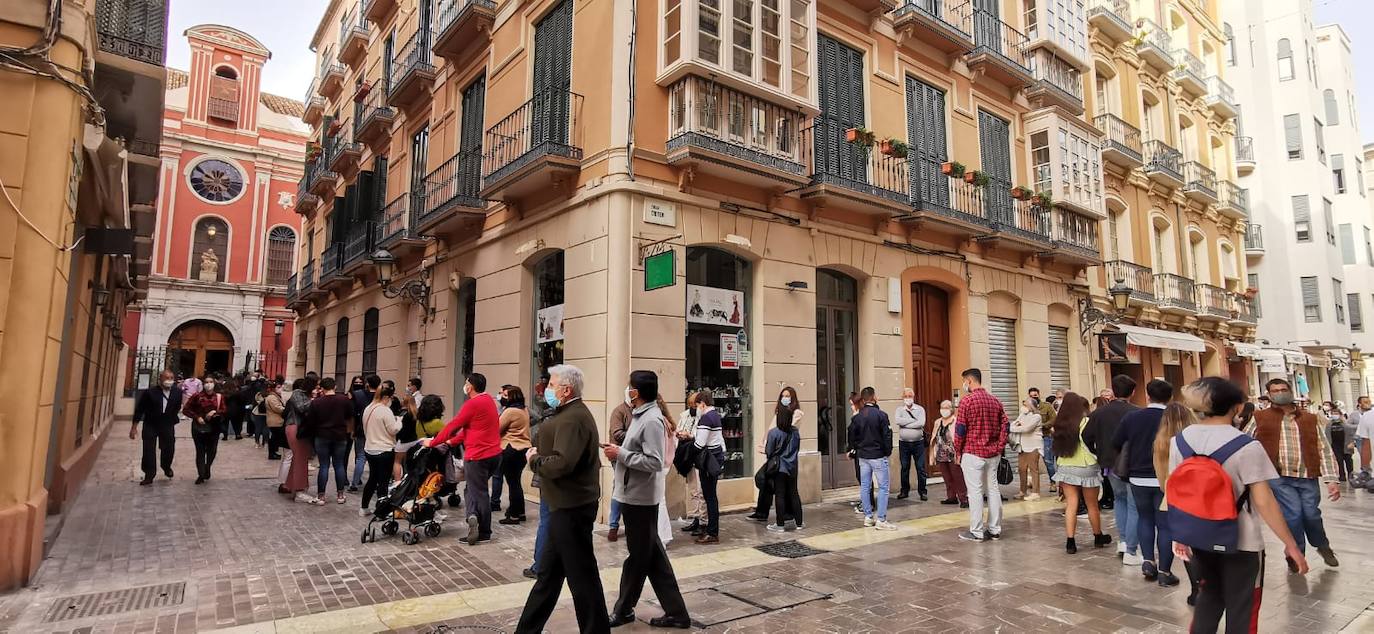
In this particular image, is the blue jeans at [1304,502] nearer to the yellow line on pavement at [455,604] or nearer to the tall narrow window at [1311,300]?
the yellow line on pavement at [455,604]

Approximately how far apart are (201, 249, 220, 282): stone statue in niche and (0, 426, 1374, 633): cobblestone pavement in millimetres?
27565

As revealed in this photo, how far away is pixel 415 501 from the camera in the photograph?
7.53 metres

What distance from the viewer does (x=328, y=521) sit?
8.52 meters

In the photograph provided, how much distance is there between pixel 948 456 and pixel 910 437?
648mm

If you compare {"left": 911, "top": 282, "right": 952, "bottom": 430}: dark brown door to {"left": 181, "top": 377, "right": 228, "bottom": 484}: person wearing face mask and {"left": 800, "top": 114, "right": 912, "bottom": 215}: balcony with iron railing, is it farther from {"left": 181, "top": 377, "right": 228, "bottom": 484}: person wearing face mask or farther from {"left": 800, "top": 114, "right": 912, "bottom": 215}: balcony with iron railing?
{"left": 181, "top": 377, "right": 228, "bottom": 484}: person wearing face mask

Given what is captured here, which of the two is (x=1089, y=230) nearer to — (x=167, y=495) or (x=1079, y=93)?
(x=1079, y=93)

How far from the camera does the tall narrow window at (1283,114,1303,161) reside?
2630 cm

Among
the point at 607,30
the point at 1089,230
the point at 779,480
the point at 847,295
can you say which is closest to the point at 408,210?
the point at 607,30

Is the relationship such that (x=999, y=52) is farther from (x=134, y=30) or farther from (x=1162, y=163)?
(x=134, y=30)

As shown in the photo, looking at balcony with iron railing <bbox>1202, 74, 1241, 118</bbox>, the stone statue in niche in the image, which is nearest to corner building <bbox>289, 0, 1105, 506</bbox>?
balcony with iron railing <bbox>1202, 74, 1241, 118</bbox>

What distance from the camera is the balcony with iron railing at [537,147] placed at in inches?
380

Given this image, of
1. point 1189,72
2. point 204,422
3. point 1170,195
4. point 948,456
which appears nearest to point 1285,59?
point 1189,72

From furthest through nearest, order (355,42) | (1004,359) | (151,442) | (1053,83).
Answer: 1. (355,42)
2. (1053,83)
3. (1004,359)
4. (151,442)

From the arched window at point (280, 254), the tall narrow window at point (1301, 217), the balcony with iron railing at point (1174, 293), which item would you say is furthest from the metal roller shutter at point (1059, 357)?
the arched window at point (280, 254)
